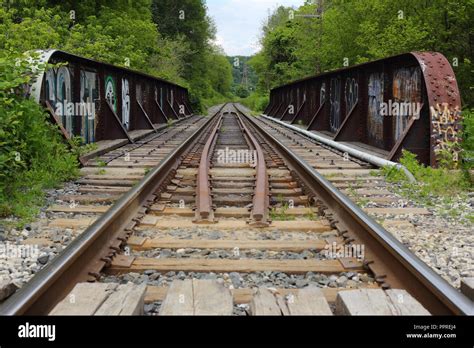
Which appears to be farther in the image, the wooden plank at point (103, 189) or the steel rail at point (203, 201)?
the wooden plank at point (103, 189)

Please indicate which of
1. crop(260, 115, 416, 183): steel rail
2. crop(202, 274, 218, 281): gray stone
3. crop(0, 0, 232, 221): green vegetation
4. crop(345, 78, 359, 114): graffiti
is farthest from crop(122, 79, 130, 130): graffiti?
crop(202, 274, 218, 281): gray stone

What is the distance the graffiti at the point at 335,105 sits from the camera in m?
13.8

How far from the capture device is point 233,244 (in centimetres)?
412

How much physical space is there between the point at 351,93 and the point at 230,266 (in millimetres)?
9600

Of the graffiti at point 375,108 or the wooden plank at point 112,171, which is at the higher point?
the graffiti at point 375,108

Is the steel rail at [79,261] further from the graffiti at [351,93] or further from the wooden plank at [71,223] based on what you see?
the graffiti at [351,93]

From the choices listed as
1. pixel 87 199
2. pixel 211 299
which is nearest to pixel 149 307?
pixel 211 299

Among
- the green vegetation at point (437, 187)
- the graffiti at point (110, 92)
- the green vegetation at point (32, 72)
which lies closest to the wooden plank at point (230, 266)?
the green vegetation at point (32, 72)

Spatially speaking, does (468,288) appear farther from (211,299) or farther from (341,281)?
(211,299)

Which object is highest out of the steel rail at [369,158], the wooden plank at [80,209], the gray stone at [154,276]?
the steel rail at [369,158]

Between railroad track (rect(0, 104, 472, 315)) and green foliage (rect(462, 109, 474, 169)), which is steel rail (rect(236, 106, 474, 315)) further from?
green foliage (rect(462, 109, 474, 169))

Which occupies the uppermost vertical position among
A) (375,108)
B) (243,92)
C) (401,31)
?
(243,92)

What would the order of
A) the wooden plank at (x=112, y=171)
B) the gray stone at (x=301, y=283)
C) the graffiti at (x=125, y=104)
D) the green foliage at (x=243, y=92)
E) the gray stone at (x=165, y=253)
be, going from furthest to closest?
the green foliage at (x=243, y=92), the graffiti at (x=125, y=104), the wooden plank at (x=112, y=171), the gray stone at (x=165, y=253), the gray stone at (x=301, y=283)
